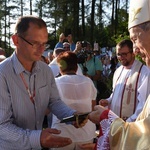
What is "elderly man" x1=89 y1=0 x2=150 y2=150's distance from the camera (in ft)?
5.72

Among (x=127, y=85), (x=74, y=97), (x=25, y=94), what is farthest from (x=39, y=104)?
(x=127, y=85)

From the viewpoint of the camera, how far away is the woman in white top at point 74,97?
3596mm

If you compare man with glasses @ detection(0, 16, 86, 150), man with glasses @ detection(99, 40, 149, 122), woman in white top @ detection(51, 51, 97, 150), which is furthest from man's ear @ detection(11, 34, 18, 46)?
man with glasses @ detection(99, 40, 149, 122)

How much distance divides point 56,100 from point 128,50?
176cm

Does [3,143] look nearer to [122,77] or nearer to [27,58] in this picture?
[27,58]

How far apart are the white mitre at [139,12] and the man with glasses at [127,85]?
1.34 metres

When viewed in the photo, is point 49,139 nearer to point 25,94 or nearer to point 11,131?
point 11,131

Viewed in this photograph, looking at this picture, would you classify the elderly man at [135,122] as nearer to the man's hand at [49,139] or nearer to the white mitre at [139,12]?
the white mitre at [139,12]

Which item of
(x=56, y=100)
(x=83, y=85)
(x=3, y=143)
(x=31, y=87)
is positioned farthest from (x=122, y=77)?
(x=3, y=143)

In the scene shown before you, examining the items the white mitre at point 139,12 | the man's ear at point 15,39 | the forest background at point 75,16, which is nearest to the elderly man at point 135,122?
the white mitre at point 139,12

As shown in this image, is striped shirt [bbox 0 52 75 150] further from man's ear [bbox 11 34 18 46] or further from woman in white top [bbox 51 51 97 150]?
woman in white top [bbox 51 51 97 150]

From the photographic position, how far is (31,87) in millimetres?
2398

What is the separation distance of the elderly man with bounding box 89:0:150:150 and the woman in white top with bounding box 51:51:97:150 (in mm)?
1373

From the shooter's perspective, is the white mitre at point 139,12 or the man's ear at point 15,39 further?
the man's ear at point 15,39
